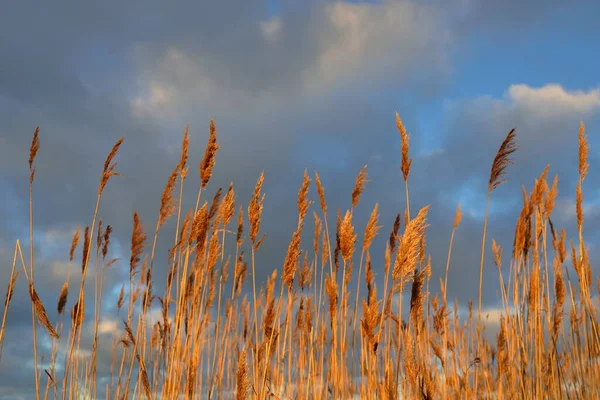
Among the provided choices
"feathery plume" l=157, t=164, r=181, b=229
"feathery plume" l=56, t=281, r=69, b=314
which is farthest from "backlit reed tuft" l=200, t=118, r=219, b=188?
"feathery plume" l=56, t=281, r=69, b=314

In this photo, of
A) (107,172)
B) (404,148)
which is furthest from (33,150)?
(404,148)

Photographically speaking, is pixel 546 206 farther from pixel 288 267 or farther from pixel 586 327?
pixel 288 267

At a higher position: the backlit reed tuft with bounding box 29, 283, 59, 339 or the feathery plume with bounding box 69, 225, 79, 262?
the feathery plume with bounding box 69, 225, 79, 262

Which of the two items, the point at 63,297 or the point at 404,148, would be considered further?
the point at 63,297

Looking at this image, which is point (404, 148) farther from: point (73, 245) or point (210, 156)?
point (73, 245)

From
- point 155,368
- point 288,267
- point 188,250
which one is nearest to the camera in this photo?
point 288,267

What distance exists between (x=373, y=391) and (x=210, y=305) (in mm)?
1491

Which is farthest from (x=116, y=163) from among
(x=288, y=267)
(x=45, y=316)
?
(x=288, y=267)

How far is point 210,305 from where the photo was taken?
425 centimetres

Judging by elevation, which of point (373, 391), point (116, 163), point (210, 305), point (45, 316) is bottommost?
point (373, 391)

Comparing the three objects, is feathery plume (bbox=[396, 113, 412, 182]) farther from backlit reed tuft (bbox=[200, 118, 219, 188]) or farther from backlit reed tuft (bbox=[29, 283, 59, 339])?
backlit reed tuft (bbox=[29, 283, 59, 339])

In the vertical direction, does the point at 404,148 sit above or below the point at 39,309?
above

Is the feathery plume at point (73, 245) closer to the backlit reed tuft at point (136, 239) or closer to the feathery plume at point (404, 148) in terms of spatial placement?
the backlit reed tuft at point (136, 239)

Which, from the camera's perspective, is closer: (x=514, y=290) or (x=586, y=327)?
(x=514, y=290)
